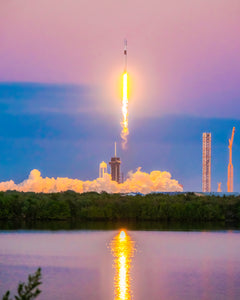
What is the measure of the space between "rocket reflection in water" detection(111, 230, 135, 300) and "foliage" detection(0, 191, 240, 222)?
20.6m

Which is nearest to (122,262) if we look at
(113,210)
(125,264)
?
(125,264)

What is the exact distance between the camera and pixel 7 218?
72.4 m

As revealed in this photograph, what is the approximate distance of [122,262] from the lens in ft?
116

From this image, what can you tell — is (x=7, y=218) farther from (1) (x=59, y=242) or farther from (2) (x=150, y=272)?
(2) (x=150, y=272)

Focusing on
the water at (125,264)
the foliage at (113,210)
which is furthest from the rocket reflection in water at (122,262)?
the foliage at (113,210)

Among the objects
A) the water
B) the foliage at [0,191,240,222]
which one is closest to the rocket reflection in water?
the water

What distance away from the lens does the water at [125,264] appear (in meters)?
27.2

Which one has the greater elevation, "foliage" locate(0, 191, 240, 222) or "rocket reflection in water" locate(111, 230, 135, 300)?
"foliage" locate(0, 191, 240, 222)

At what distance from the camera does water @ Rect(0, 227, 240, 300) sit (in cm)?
2723

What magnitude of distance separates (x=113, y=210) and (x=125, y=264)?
4031cm

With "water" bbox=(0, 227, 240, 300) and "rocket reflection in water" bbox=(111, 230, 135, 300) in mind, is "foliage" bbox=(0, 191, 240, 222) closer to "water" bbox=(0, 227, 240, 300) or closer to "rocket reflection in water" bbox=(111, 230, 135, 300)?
"water" bbox=(0, 227, 240, 300)

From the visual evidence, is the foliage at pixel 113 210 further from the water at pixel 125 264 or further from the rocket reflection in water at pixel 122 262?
the rocket reflection in water at pixel 122 262

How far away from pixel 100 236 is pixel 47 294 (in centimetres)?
2499

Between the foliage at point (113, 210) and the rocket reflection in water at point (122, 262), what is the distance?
2058 cm
